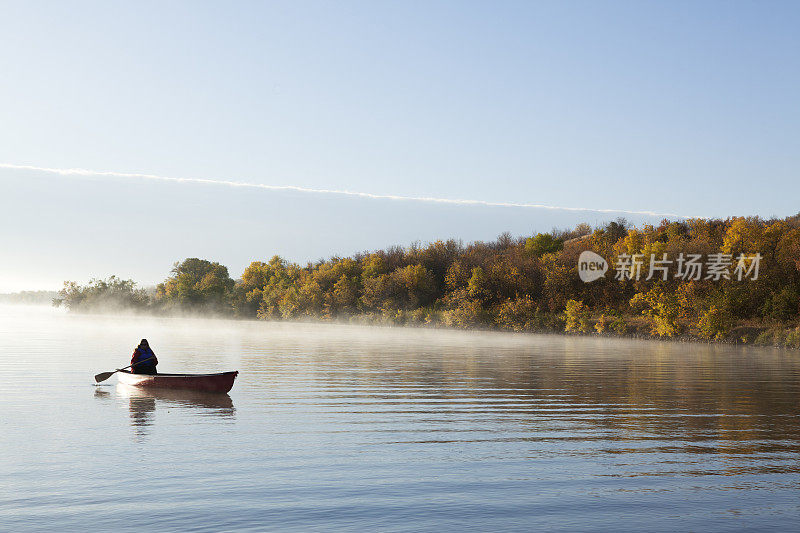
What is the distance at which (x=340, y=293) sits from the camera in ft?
461

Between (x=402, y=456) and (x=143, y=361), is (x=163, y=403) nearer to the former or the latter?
(x=143, y=361)

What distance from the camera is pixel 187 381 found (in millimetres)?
28156

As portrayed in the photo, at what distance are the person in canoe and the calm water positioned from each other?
115cm

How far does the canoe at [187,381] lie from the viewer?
27.3 metres

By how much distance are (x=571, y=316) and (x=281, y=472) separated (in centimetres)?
8528

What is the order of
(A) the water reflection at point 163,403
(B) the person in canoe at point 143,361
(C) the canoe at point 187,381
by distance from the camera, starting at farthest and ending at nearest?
1. (B) the person in canoe at point 143,361
2. (C) the canoe at point 187,381
3. (A) the water reflection at point 163,403

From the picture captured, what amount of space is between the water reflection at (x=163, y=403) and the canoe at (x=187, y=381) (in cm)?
32

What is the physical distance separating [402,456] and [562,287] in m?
92.1

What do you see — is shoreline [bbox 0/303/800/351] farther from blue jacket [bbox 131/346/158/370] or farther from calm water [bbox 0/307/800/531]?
blue jacket [bbox 131/346/158/370]

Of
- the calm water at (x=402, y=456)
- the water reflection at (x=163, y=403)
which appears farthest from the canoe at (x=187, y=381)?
the calm water at (x=402, y=456)

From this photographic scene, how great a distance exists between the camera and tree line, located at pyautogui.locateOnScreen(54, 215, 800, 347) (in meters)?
77.8

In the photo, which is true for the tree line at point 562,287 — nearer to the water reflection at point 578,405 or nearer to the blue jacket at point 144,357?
the water reflection at point 578,405

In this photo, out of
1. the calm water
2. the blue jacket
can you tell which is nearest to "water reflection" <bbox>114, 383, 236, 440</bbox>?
the calm water

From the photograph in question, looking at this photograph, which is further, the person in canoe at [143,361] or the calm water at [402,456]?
the person in canoe at [143,361]
